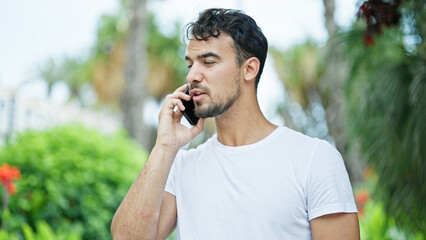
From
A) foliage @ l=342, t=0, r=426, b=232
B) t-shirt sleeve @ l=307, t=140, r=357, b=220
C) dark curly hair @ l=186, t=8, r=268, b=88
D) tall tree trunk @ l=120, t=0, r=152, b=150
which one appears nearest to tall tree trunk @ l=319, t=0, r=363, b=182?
foliage @ l=342, t=0, r=426, b=232

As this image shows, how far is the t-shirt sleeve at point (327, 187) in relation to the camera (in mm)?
1857

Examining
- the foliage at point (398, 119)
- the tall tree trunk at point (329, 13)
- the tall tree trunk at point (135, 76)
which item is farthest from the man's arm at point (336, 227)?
the tall tree trunk at point (135, 76)

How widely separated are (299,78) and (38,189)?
13843 mm

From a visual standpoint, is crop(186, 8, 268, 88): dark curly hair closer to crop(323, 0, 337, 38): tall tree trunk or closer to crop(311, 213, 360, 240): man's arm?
crop(311, 213, 360, 240): man's arm

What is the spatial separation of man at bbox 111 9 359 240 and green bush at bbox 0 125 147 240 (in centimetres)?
362

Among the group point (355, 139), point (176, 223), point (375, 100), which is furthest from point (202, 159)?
point (355, 139)

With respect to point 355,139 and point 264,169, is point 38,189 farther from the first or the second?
point 264,169

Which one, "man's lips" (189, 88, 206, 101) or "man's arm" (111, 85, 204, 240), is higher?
"man's lips" (189, 88, 206, 101)

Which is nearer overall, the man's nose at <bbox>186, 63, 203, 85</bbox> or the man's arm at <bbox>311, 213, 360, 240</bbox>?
the man's arm at <bbox>311, 213, 360, 240</bbox>

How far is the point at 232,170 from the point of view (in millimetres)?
2076

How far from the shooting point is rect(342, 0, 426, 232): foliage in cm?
412

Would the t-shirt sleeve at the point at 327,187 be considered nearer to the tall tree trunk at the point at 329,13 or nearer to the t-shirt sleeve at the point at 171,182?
the t-shirt sleeve at the point at 171,182

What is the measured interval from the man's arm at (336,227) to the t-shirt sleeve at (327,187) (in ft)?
0.09

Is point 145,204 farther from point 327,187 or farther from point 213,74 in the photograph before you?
point 327,187
